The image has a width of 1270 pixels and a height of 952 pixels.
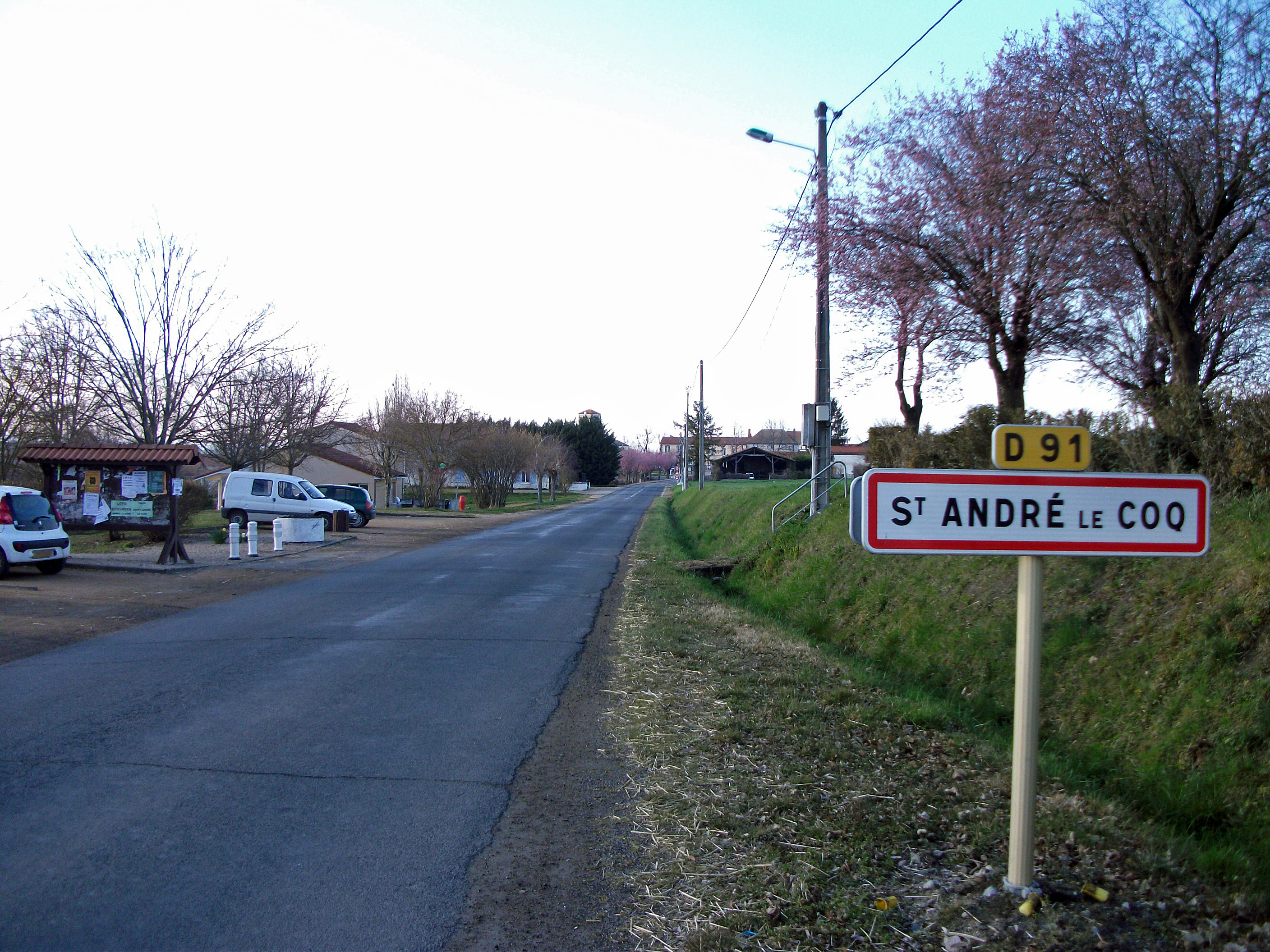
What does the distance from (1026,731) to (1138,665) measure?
155 inches

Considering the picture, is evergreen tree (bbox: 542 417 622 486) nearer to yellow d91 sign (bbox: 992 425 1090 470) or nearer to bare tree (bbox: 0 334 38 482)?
bare tree (bbox: 0 334 38 482)

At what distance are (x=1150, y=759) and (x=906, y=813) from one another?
2.34 m

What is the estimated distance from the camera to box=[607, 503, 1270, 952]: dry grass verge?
3.24 meters

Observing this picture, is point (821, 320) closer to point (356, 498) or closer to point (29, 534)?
point (29, 534)

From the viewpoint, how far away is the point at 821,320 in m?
15.3

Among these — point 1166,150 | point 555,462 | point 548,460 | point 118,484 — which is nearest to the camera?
point 1166,150

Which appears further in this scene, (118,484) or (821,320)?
(118,484)

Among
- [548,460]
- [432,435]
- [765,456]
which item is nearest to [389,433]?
[432,435]

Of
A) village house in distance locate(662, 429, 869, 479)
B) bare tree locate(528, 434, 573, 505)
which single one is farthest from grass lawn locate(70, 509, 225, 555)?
village house in distance locate(662, 429, 869, 479)

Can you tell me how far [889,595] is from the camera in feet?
35.6

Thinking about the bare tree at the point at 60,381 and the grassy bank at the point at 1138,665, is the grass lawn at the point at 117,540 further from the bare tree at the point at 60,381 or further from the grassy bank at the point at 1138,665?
the grassy bank at the point at 1138,665

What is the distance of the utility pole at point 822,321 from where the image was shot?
14.5 m

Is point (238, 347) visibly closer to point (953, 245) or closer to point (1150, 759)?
point (953, 245)

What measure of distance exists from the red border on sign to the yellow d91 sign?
0.17ft
